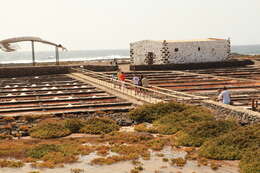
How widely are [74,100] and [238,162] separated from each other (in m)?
14.1

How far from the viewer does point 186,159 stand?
1201cm

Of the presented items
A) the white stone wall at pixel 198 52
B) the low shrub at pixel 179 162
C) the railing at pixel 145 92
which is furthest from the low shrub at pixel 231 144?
the white stone wall at pixel 198 52

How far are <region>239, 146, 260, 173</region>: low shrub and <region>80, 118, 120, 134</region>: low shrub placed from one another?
20.4 feet

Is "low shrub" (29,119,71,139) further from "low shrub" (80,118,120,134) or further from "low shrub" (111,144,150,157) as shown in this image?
"low shrub" (111,144,150,157)

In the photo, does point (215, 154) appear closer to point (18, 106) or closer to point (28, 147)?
point (28, 147)

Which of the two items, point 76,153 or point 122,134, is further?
point 122,134

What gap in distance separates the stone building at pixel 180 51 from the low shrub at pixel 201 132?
3341 cm

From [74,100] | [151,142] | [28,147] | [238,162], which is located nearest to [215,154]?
[238,162]

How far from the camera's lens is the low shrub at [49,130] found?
15258 millimetres

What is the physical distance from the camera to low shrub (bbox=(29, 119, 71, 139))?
15.3m

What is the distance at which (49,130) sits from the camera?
618 inches

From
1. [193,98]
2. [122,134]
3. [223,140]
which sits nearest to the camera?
[223,140]

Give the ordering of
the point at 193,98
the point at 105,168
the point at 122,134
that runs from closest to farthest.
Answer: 1. the point at 105,168
2. the point at 122,134
3. the point at 193,98

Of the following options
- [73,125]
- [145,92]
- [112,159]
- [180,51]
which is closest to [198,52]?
[180,51]
